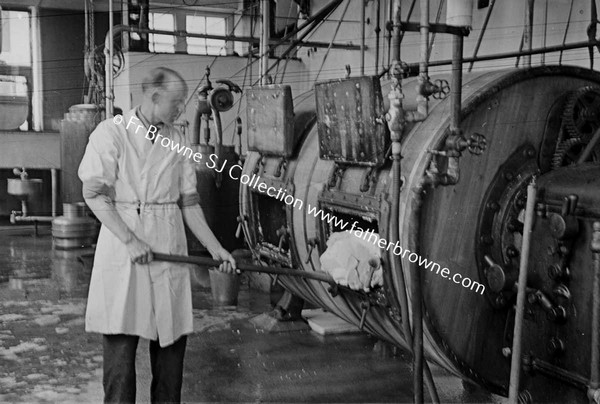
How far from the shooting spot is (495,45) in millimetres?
5938

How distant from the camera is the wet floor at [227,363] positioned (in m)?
3.35

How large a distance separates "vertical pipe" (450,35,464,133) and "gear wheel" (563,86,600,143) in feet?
2.11

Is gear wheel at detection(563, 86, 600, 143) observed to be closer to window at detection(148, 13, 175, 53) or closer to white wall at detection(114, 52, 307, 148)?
white wall at detection(114, 52, 307, 148)

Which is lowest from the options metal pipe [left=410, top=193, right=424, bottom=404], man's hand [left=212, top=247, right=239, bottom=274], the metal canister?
the metal canister

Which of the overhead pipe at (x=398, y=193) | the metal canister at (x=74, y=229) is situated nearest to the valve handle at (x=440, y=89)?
the overhead pipe at (x=398, y=193)

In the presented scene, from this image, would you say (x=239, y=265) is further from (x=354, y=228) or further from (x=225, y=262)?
(x=354, y=228)

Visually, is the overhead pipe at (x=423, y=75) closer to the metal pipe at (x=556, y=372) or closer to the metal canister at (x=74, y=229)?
the metal pipe at (x=556, y=372)

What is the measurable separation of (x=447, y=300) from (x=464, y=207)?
15.6 inches

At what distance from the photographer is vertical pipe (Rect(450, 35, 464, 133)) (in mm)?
2324

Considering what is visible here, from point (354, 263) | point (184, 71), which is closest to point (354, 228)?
point (354, 263)

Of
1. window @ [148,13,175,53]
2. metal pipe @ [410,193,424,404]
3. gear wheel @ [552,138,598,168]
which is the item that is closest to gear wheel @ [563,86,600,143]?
gear wheel @ [552,138,598,168]

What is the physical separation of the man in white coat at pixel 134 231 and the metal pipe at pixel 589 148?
1599 mm

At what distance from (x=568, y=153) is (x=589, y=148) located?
0.39 ft

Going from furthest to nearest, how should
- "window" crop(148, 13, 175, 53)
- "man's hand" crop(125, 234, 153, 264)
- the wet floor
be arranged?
"window" crop(148, 13, 175, 53)
the wet floor
"man's hand" crop(125, 234, 153, 264)
